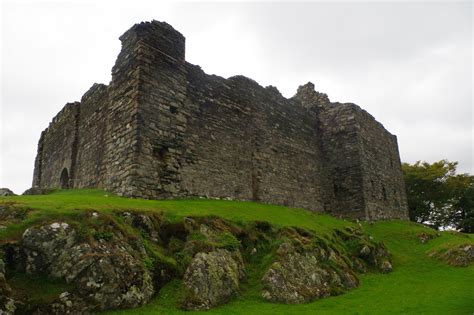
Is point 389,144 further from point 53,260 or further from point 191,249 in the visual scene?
point 53,260

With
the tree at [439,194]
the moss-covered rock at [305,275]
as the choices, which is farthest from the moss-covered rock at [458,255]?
the tree at [439,194]

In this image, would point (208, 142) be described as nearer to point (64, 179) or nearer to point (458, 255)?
point (64, 179)

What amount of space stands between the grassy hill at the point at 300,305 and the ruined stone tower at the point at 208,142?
232cm

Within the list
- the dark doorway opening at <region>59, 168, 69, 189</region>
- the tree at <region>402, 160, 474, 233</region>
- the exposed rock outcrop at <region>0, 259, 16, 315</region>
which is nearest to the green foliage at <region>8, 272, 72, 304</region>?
the exposed rock outcrop at <region>0, 259, 16, 315</region>

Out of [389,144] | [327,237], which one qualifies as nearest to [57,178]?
[327,237]

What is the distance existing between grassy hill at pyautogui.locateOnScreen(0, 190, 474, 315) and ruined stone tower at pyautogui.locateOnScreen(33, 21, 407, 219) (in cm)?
232

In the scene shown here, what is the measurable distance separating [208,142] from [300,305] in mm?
A: 10766

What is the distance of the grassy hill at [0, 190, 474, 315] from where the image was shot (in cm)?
1046

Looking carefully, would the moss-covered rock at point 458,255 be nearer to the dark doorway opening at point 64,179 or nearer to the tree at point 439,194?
the dark doorway opening at point 64,179

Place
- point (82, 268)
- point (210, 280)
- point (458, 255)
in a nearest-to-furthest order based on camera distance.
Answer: point (82, 268), point (210, 280), point (458, 255)

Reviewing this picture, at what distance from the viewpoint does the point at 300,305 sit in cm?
1212

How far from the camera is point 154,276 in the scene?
10977 mm

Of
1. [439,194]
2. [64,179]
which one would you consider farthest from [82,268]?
[439,194]

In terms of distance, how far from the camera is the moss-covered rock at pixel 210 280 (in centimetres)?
1080
